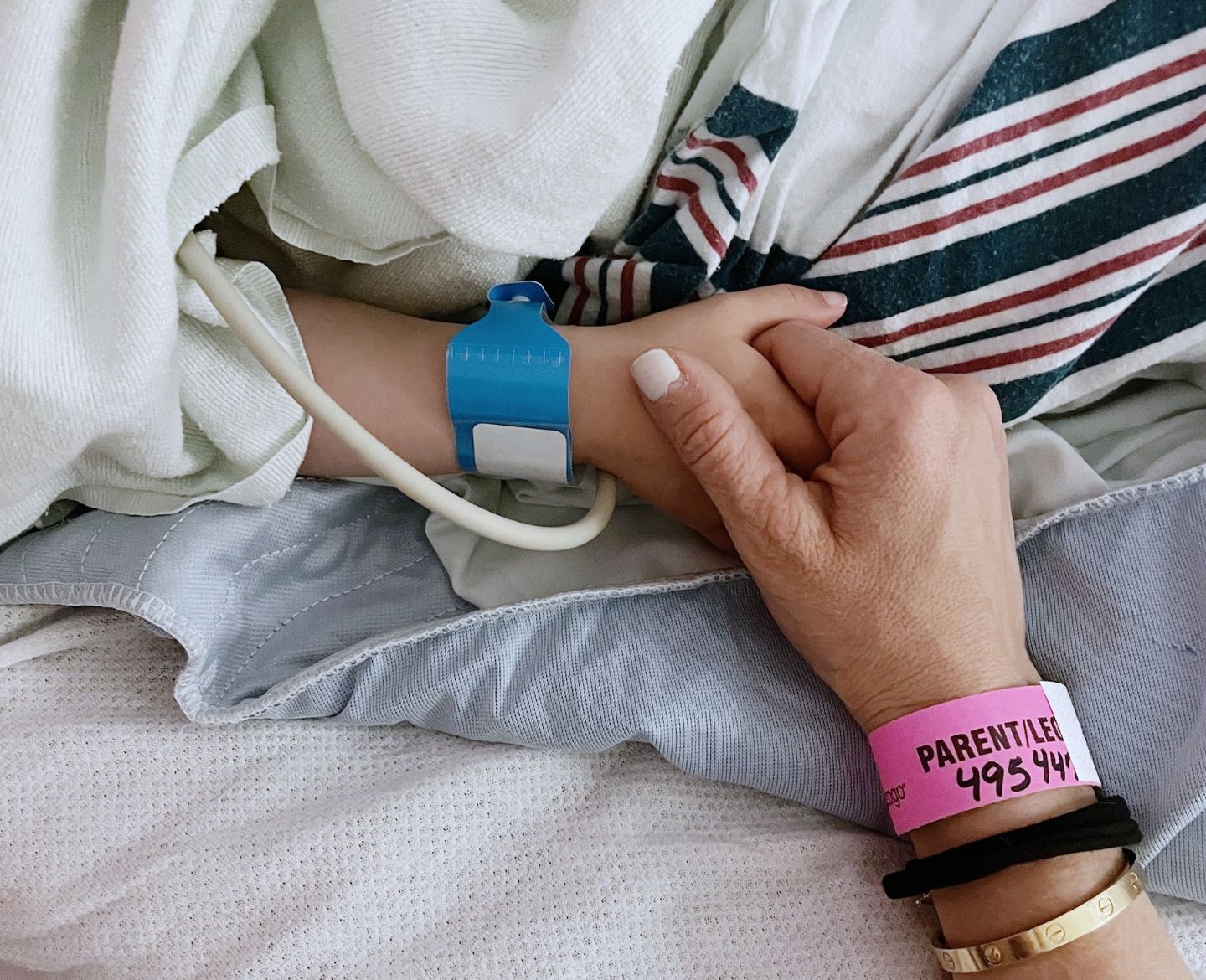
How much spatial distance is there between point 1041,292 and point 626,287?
0.90 feet

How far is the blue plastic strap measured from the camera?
633 millimetres

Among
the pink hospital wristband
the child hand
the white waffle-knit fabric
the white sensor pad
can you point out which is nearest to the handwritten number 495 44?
the pink hospital wristband

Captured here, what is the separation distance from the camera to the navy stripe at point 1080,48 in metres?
0.59

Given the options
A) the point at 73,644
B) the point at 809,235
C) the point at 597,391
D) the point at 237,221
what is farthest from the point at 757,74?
the point at 73,644

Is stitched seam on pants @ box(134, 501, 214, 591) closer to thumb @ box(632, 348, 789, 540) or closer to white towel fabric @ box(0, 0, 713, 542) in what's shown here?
white towel fabric @ box(0, 0, 713, 542)

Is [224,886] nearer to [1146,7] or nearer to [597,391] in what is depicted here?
[597,391]

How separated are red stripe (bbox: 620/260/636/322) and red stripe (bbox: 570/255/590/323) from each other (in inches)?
1.2

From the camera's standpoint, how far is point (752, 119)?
0.60 metres

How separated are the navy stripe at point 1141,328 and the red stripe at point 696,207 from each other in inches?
8.4

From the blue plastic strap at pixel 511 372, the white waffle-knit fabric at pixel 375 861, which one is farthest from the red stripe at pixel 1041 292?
the white waffle-knit fabric at pixel 375 861

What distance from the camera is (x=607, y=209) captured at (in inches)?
26.2

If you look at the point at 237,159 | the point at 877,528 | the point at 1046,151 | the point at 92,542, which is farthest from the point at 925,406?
the point at 92,542

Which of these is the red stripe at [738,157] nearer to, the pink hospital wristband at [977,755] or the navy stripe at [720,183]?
the navy stripe at [720,183]

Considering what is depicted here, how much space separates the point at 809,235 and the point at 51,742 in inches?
23.4
